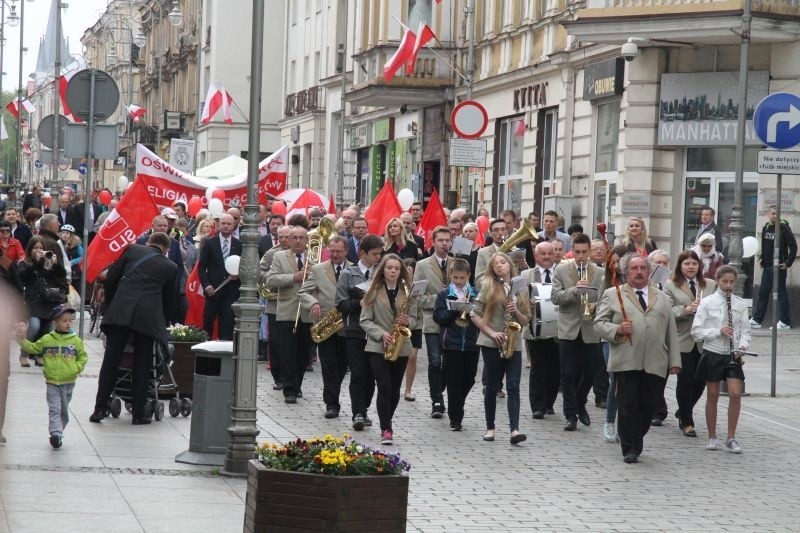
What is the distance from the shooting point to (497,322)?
48.0 feet

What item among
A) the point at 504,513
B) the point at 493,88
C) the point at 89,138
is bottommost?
the point at 504,513

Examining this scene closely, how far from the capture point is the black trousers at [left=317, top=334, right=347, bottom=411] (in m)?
15.7

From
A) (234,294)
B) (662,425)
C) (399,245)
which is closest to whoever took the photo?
(662,425)

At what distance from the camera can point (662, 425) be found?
16.0 metres

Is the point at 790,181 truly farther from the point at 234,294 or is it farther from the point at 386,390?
the point at 386,390

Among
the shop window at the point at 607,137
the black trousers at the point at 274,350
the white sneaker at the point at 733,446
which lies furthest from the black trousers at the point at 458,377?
the shop window at the point at 607,137

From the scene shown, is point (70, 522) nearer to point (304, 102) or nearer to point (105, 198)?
point (105, 198)

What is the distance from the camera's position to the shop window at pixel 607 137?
29.9 meters

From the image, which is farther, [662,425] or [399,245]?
[399,245]

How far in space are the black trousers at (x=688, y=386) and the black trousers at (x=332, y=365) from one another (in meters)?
3.26

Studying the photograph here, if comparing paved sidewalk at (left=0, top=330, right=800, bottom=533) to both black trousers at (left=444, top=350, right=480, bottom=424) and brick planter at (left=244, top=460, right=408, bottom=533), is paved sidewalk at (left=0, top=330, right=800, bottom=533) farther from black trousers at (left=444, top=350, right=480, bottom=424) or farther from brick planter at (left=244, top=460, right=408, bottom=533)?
brick planter at (left=244, top=460, right=408, bottom=533)

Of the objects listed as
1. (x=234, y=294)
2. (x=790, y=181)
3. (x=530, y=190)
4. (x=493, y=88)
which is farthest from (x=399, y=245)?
(x=493, y=88)

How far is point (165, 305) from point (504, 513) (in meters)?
5.13

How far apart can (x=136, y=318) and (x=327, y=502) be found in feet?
21.3
